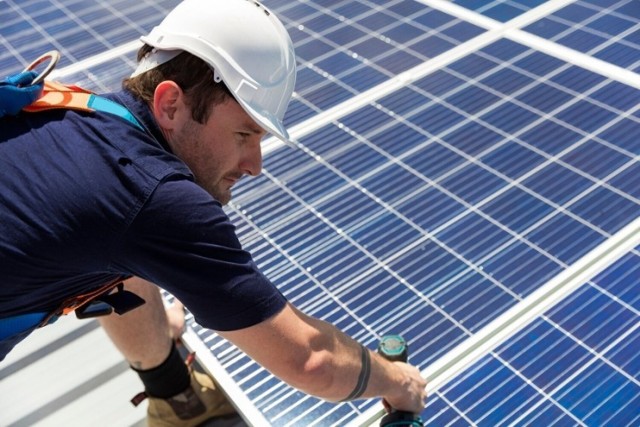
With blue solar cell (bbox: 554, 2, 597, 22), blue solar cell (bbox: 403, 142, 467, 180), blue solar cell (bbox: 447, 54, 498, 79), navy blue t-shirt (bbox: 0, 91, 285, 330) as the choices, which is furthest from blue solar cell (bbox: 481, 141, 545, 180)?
navy blue t-shirt (bbox: 0, 91, 285, 330)

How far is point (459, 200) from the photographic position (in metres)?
4.09

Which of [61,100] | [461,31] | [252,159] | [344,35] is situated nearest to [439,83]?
[461,31]

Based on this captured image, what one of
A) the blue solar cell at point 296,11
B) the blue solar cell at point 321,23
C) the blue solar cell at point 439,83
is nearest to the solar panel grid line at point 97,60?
the blue solar cell at point 296,11

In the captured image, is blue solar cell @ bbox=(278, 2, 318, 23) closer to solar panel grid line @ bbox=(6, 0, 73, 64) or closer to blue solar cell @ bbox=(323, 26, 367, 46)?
blue solar cell @ bbox=(323, 26, 367, 46)

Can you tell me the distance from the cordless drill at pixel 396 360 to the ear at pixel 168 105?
1143mm

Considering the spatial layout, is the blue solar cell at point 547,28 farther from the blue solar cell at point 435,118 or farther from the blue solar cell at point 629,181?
the blue solar cell at point 629,181

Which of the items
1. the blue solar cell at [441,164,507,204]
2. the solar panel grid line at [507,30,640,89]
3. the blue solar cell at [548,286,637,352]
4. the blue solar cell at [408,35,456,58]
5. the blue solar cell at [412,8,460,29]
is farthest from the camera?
the blue solar cell at [412,8,460,29]

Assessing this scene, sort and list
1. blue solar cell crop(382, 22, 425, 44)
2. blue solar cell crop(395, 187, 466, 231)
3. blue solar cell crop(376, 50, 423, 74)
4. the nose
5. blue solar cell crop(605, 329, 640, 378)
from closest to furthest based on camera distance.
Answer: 1. the nose
2. blue solar cell crop(605, 329, 640, 378)
3. blue solar cell crop(395, 187, 466, 231)
4. blue solar cell crop(376, 50, 423, 74)
5. blue solar cell crop(382, 22, 425, 44)

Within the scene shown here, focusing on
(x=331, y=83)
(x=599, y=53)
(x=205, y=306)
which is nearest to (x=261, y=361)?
(x=205, y=306)

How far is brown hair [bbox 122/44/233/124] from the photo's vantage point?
2508 mm

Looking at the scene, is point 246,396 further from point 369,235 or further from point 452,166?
point 452,166

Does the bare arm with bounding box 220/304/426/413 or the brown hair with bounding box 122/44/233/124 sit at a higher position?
the brown hair with bounding box 122/44/233/124

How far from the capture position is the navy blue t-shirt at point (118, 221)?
89.4 inches

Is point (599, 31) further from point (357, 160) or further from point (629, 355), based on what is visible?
point (629, 355)
